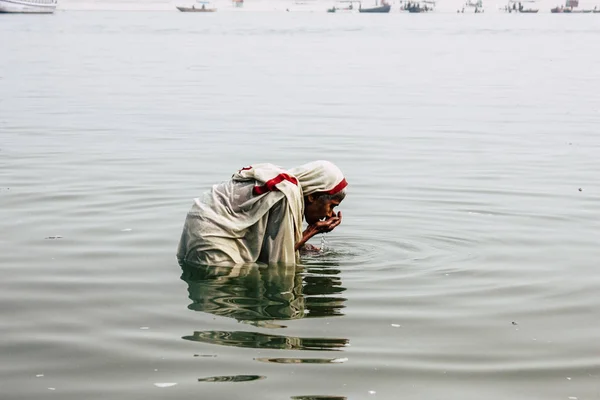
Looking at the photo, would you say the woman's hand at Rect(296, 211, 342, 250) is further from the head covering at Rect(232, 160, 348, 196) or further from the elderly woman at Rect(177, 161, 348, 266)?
the head covering at Rect(232, 160, 348, 196)

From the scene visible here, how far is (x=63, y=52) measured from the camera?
50.3m

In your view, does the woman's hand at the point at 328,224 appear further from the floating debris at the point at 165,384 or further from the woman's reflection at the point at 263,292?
the floating debris at the point at 165,384

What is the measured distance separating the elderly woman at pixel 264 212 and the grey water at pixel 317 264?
225 millimetres

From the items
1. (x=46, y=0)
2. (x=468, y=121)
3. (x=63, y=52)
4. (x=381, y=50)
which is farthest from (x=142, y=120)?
(x=46, y=0)

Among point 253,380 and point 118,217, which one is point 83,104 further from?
point 253,380

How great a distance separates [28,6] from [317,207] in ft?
471

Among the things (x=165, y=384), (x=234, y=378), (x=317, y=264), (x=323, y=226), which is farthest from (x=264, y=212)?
(x=165, y=384)

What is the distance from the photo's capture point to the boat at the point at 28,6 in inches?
5527

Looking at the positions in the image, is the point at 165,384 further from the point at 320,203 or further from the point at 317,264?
the point at 317,264

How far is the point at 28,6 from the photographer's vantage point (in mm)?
143750

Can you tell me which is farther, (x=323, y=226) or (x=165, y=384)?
(x=323, y=226)

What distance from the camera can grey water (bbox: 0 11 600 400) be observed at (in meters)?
6.32

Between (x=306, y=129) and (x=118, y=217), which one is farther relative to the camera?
(x=306, y=129)

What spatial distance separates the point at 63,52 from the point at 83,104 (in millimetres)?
26757
